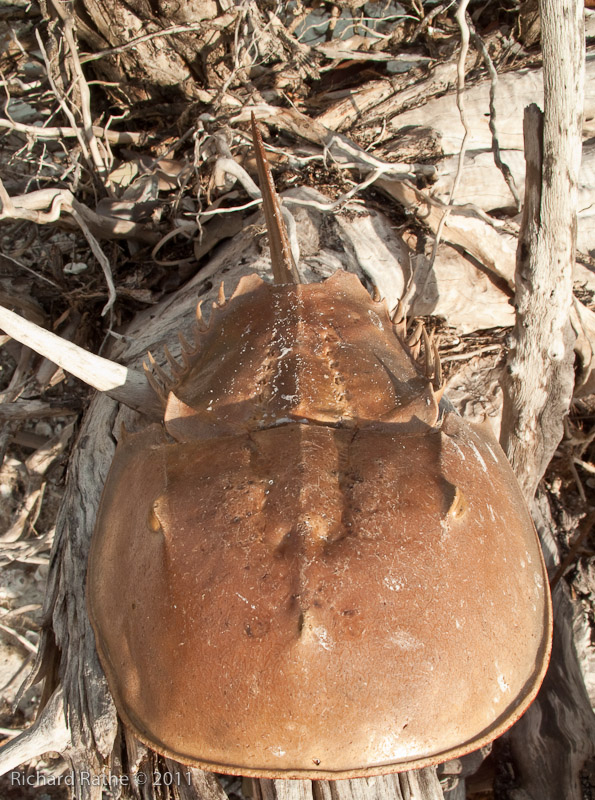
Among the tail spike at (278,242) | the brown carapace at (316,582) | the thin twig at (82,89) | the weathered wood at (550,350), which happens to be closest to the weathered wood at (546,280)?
the weathered wood at (550,350)

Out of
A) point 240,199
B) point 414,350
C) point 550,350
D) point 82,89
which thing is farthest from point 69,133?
point 550,350

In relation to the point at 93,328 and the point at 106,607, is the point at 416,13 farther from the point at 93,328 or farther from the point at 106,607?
the point at 106,607

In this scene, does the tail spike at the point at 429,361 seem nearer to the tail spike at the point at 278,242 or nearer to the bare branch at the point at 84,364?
the tail spike at the point at 278,242

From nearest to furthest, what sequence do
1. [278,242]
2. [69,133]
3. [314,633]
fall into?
[314,633] < [278,242] < [69,133]

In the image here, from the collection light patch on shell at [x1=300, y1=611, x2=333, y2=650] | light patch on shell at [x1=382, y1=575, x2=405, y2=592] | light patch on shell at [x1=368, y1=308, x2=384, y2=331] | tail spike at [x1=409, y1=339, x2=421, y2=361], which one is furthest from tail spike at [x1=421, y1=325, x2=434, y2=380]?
light patch on shell at [x1=300, y1=611, x2=333, y2=650]

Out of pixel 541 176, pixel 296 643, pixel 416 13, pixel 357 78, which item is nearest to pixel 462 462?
pixel 296 643

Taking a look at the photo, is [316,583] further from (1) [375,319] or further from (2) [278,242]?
(2) [278,242]

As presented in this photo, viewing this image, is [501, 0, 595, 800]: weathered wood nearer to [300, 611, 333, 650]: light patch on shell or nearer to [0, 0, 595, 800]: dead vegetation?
[0, 0, 595, 800]: dead vegetation

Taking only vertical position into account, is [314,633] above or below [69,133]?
below
